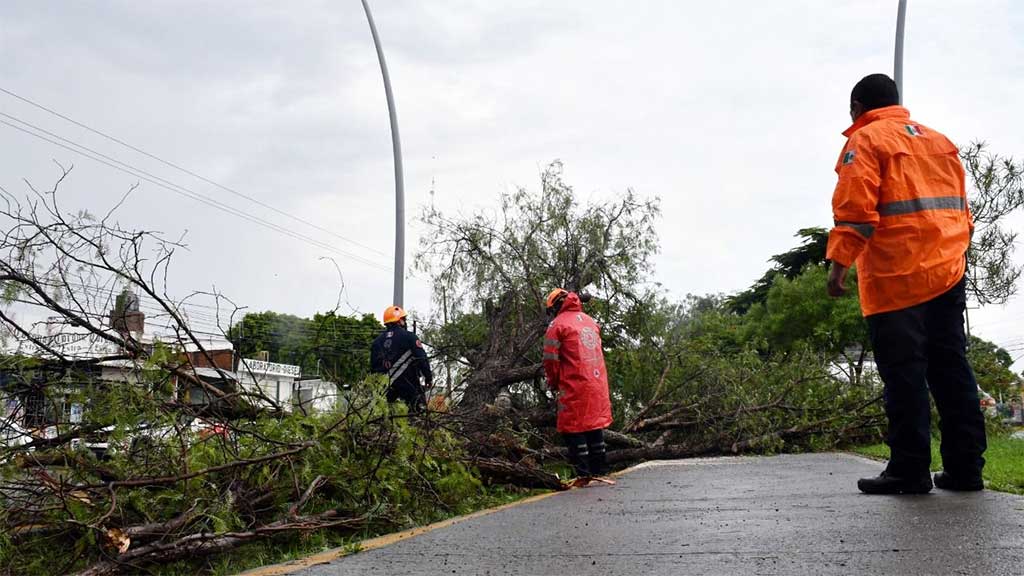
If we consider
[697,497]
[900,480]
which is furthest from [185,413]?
[900,480]

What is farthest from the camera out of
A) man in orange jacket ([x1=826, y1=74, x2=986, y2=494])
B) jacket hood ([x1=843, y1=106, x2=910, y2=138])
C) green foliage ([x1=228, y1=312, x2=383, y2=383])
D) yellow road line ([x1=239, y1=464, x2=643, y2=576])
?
green foliage ([x1=228, y1=312, x2=383, y2=383])

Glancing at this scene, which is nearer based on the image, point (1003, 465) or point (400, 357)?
point (1003, 465)

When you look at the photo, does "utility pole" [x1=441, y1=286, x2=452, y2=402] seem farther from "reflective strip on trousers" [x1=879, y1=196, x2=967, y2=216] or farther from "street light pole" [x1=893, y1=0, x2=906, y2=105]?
"street light pole" [x1=893, y1=0, x2=906, y2=105]

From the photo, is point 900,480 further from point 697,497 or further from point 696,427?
point 696,427

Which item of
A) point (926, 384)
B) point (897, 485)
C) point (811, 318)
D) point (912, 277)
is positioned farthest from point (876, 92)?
point (811, 318)

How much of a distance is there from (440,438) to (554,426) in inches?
176

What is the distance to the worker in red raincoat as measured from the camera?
27.7 feet

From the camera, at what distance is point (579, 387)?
8.48 m

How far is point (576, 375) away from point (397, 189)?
6.87 metres

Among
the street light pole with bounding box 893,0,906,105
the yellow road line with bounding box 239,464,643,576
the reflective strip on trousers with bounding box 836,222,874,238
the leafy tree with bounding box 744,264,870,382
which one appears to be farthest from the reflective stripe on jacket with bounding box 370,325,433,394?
the leafy tree with bounding box 744,264,870,382

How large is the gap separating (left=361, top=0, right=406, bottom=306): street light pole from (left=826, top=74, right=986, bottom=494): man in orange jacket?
9458 mm

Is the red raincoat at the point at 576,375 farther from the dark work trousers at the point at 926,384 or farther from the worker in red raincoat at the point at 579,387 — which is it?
the dark work trousers at the point at 926,384

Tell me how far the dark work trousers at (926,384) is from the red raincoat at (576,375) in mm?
3739

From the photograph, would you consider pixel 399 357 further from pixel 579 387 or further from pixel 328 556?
pixel 328 556
